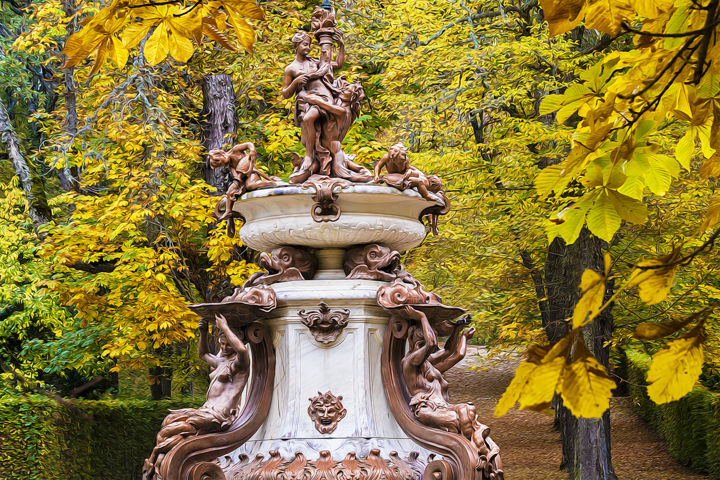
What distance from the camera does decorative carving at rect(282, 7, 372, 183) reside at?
621cm

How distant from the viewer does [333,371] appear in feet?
19.1

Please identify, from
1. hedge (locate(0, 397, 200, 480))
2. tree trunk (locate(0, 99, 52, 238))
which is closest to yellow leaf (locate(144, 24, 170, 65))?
hedge (locate(0, 397, 200, 480))

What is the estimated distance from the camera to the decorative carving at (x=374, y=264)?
598cm

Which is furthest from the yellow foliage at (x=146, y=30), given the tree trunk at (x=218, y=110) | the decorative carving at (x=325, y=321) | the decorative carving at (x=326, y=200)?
the tree trunk at (x=218, y=110)

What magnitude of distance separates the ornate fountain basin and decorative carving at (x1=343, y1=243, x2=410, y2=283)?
0.07 m

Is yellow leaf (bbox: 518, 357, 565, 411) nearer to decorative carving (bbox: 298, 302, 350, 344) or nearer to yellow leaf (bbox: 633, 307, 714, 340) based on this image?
yellow leaf (bbox: 633, 307, 714, 340)

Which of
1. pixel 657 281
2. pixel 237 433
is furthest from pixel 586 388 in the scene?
pixel 237 433

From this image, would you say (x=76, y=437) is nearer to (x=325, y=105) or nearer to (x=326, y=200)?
(x=325, y=105)

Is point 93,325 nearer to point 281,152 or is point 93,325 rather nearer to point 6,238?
point 6,238

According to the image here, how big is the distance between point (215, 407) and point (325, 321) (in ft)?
2.70

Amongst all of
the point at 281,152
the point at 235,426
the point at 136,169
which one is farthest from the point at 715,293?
the point at 235,426

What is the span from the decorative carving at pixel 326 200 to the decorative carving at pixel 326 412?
1053 mm

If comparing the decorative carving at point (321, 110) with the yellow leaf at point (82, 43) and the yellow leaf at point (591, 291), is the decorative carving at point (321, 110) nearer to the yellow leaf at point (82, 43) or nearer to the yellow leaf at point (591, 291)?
the yellow leaf at point (82, 43)

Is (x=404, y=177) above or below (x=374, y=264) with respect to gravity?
above
